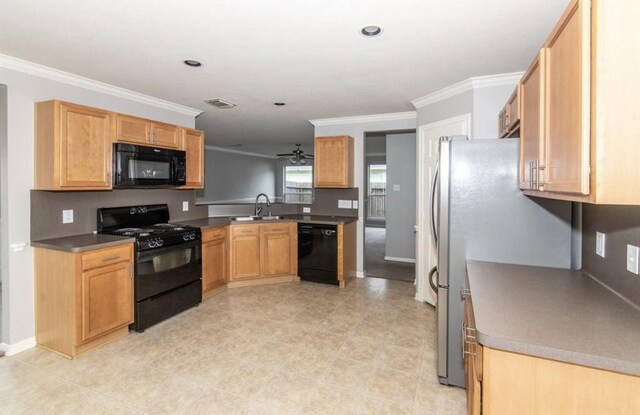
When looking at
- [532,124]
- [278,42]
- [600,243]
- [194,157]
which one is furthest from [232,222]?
[600,243]

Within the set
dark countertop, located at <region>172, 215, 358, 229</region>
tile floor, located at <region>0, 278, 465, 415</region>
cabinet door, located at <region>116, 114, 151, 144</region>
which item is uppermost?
cabinet door, located at <region>116, 114, 151, 144</region>

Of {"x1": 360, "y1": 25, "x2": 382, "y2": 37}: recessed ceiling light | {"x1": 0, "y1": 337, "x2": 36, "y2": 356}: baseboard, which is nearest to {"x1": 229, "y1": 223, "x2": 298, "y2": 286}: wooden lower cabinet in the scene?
{"x1": 0, "y1": 337, "x2": 36, "y2": 356}: baseboard

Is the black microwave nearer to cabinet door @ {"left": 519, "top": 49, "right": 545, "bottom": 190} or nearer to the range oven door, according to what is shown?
the range oven door

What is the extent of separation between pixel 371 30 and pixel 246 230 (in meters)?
3.01

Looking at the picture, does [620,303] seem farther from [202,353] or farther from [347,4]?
[202,353]

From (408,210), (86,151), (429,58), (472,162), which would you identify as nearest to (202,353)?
(86,151)

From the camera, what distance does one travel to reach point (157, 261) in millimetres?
3262

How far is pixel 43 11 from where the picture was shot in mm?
1999

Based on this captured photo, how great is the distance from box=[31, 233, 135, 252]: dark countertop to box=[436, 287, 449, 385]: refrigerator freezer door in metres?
2.70

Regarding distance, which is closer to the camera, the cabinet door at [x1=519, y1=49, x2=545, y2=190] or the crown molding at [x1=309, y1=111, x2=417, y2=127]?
the cabinet door at [x1=519, y1=49, x2=545, y2=190]

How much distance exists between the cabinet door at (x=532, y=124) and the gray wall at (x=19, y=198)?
372cm

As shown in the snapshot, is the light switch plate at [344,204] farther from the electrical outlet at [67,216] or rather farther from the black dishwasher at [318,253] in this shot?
the electrical outlet at [67,216]

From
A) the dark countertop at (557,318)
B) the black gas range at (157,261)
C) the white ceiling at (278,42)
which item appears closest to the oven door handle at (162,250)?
the black gas range at (157,261)

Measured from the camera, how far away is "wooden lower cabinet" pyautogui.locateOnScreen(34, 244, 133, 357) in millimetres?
2639
